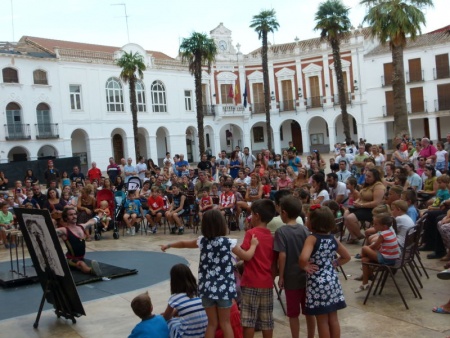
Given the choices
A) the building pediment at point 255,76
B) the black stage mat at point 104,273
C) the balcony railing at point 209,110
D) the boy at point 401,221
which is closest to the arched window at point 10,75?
the balcony railing at point 209,110

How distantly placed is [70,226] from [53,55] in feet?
95.7

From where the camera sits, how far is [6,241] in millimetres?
12516

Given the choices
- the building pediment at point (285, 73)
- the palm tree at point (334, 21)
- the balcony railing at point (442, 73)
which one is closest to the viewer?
the palm tree at point (334, 21)

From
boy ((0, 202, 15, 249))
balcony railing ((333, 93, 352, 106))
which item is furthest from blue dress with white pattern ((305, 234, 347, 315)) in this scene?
balcony railing ((333, 93, 352, 106))

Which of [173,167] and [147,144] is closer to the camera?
[173,167]

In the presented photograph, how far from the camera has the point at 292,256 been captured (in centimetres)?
471

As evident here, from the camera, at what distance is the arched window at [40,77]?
33531 mm

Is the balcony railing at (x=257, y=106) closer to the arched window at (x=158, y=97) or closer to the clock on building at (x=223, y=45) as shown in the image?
the clock on building at (x=223, y=45)

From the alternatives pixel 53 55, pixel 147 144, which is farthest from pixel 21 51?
pixel 147 144

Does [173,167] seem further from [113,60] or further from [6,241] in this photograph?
[113,60]

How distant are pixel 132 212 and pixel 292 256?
347 inches

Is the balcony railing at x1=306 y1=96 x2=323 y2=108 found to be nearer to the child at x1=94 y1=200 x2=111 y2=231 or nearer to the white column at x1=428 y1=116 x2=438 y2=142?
the white column at x1=428 y1=116 x2=438 y2=142

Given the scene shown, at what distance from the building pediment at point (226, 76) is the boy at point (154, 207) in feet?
106

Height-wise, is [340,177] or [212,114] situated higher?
[212,114]
